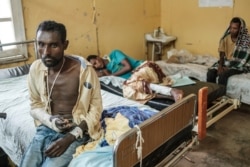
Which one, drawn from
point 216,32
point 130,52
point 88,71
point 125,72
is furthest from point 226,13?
point 88,71

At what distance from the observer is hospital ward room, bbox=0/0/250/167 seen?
5.14ft

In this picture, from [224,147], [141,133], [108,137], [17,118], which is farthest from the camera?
[224,147]

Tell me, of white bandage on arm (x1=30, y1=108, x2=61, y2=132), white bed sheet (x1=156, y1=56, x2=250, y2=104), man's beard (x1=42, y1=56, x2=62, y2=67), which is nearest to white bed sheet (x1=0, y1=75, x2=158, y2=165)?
white bandage on arm (x1=30, y1=108, x2=61, y2=132)

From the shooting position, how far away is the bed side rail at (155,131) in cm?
133

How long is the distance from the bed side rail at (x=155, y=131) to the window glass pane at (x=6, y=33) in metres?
2.45

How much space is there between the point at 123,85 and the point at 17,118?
1.18 m

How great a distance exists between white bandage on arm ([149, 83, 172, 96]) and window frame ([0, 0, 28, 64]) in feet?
5.50

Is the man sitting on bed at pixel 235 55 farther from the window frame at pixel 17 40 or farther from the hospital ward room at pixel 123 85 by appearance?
the window frame at pixel 17 40

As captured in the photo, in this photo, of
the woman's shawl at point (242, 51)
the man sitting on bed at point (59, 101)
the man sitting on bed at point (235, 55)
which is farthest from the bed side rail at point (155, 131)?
the woman's shawl at point (242, 51)

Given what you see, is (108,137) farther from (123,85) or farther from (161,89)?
(123,85)

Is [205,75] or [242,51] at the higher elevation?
[242,51]

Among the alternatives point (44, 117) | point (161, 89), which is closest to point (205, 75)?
point (161, 89)

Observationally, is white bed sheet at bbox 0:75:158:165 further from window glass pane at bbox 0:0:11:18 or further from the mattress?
window glass pane at bbox 0:0:11:18

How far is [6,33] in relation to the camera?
3252mm
